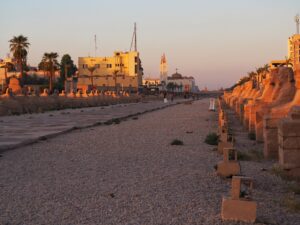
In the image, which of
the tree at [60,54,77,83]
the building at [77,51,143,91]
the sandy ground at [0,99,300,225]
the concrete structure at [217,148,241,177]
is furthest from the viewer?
the building at [77,51,143,91]

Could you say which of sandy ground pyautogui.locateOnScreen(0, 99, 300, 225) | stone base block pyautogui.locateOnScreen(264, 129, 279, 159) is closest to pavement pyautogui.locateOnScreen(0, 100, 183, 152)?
sandy ground pyautogui.locateOnScreen(0, 99, 300, 225)

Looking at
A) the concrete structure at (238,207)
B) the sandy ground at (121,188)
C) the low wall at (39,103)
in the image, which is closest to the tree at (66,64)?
the low wall at (39,103)

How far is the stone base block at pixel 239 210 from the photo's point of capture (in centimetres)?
558

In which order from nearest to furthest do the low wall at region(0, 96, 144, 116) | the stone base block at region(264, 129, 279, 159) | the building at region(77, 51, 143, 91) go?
the stone base block at region(264, 129, 279, 159), the low wall at region(0, 96, 144, 116), the building at region(77, 51, 143, 91)

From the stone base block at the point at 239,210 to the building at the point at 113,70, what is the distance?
128 metres

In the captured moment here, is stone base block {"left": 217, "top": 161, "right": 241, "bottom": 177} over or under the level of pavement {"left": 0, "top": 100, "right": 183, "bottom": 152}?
over

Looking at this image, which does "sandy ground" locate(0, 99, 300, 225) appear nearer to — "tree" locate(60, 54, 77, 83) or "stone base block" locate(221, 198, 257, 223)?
"stone base block" locate(221, 198, 257, 223)

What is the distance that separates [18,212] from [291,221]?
3127mm

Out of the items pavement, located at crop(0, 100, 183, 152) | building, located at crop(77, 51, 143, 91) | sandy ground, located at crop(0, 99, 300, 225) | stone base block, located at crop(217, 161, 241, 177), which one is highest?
building, located at crop(77, 51, 143, 91)

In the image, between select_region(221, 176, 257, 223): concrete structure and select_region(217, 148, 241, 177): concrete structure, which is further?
select_region(217, 148, 241, 177): concrete structure

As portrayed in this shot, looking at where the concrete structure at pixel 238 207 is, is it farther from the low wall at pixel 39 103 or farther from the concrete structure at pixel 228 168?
the low wall at pixel 39 103

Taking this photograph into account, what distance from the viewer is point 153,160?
1118 cm

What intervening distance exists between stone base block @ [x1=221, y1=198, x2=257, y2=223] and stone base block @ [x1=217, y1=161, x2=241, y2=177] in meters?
2.83

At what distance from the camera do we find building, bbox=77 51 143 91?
138m
